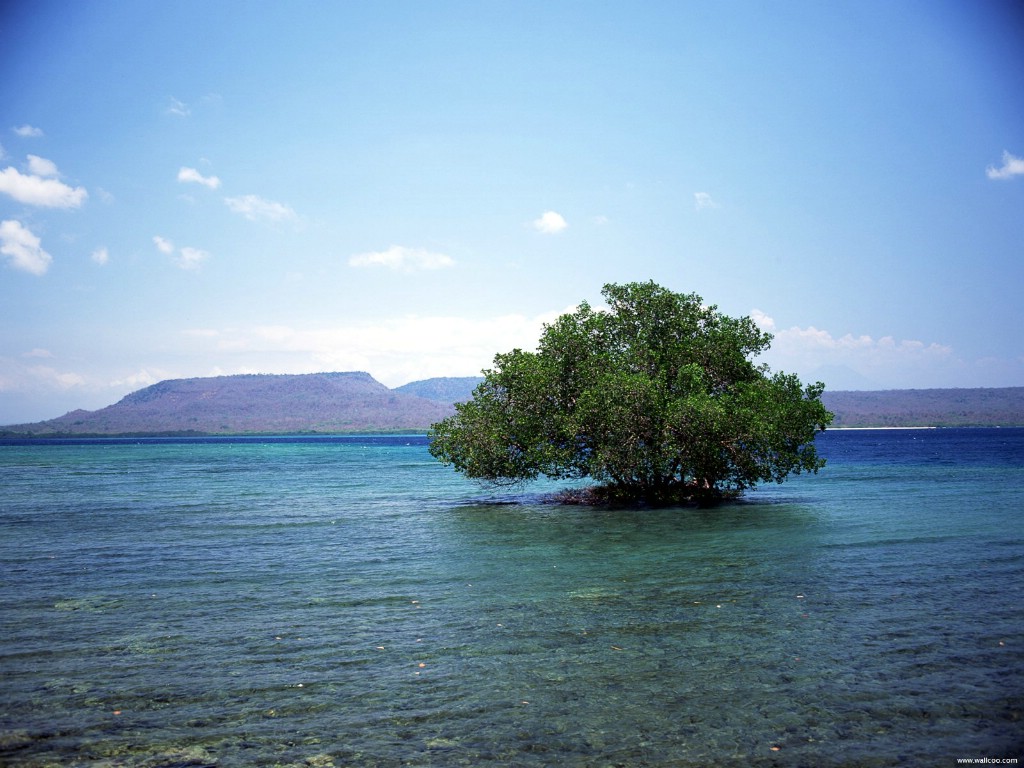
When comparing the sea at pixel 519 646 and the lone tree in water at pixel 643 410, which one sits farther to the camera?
the lone tree in water at pixel 643 410

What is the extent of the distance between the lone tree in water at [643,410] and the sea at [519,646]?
6.96m

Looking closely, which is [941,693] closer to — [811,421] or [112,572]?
[112,572]

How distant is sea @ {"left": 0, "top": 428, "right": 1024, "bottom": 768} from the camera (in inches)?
437

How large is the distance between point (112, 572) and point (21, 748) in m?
15.7

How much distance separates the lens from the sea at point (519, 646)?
11.1m

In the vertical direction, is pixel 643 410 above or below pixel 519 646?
above

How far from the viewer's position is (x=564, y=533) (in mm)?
33531

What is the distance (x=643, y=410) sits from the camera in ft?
131

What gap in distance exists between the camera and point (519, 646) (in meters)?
15.7

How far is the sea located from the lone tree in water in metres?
6.96

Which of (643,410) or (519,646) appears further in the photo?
(643,410)

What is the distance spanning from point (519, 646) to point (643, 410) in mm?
25686

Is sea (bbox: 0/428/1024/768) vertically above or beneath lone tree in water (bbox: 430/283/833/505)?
beneath

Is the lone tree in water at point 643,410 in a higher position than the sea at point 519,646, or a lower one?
higher
